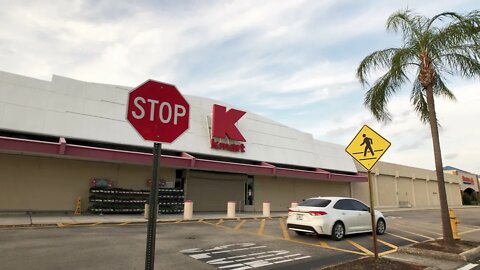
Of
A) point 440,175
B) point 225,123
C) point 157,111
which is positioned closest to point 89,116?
point 225,123

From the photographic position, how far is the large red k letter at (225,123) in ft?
76.4

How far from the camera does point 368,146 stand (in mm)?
8734

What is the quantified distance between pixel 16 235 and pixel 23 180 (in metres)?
7.33

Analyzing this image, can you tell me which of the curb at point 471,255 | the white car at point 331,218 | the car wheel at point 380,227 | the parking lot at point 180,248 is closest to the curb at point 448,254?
the curb at point 471,255

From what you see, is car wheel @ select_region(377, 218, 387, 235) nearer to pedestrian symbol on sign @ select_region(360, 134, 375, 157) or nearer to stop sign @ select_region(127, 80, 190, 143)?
pedestrian symbol on sign @ select_region(360, 134, 375, 157)

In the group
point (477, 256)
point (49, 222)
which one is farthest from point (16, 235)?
point (477, 256)

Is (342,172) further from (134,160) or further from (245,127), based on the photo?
(134,160)

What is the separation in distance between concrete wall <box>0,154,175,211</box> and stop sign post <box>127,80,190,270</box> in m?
17.1

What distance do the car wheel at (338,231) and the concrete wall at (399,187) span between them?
79.3 ft

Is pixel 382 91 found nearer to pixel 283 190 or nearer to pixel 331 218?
pixel 331 218

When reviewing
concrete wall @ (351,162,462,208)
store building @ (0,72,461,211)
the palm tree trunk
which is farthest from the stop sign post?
concrete wall @ (351,162,462,208)

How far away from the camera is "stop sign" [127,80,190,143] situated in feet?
12.4

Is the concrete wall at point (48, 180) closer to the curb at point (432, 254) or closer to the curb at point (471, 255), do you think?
the curb at point (432, 254)

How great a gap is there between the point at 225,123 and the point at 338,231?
13.1 meters
